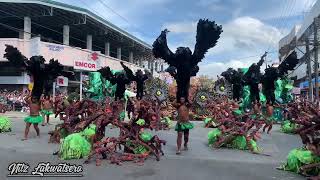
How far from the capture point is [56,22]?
144ft

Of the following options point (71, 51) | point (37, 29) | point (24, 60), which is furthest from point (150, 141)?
point (37, 29)

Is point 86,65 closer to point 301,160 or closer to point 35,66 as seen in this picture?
point 35,66

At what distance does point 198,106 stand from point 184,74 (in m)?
15.8

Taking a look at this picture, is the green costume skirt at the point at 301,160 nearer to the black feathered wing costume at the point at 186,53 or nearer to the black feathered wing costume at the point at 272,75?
the black feathered wing costume at the point at 186,53

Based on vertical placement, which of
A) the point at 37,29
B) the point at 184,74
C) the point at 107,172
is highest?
the point at 37,29

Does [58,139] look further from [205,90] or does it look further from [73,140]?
[205,90]

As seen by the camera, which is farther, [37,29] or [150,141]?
[37,29]

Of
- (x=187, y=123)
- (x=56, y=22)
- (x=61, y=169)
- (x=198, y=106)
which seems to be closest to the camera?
(x=61, y=169)

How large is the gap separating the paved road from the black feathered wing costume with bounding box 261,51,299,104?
5818 millimetres

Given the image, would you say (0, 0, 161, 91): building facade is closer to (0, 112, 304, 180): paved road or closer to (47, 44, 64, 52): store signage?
(47, 44, 64, 52): store signage

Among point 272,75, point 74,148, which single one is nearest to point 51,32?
point 272,75

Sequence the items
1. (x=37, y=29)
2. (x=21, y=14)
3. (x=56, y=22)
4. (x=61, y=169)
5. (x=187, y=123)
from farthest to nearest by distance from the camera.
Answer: (x=37, y=29) → (x=56, y=22) → (x=21, y=14) → (x=187, y=123) → (x=61, y=169)

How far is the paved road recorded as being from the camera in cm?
860

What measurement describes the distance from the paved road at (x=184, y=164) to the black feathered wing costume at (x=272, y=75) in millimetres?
5818
